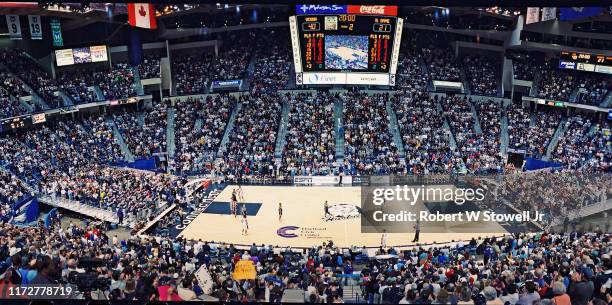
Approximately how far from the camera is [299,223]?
25.0 meters

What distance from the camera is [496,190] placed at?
16812 millimetres

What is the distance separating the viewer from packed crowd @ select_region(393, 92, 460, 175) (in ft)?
108

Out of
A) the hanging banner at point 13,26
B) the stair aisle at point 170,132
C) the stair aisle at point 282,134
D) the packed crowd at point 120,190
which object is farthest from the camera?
the hanging banner at point 13,26

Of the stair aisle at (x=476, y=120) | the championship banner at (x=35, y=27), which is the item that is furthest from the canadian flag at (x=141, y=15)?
the stair aisle at (x=476, y=120)

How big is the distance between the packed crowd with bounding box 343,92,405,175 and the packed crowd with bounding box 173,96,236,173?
28.3 feet

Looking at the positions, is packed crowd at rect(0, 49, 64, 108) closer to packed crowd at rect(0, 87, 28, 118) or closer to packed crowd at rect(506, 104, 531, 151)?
packed crowd at rect(0, 87, 28, 118)

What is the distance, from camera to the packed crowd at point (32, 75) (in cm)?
3622

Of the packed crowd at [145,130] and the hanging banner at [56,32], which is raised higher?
the hanging banner at [56,32]

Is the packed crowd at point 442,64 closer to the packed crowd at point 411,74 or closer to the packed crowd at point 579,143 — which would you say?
the packed crowd at point 411,74

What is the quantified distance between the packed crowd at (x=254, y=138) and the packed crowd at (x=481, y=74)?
1467cm

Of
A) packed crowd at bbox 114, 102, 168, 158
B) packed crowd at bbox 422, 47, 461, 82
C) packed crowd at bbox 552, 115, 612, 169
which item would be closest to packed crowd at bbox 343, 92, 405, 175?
packed crowd at bbox 422, 47, 461, 82

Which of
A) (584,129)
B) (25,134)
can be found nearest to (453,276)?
(584,129)

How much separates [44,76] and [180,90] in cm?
959

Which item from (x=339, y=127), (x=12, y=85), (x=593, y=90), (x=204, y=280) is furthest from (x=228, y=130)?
(x=204, y=280)
